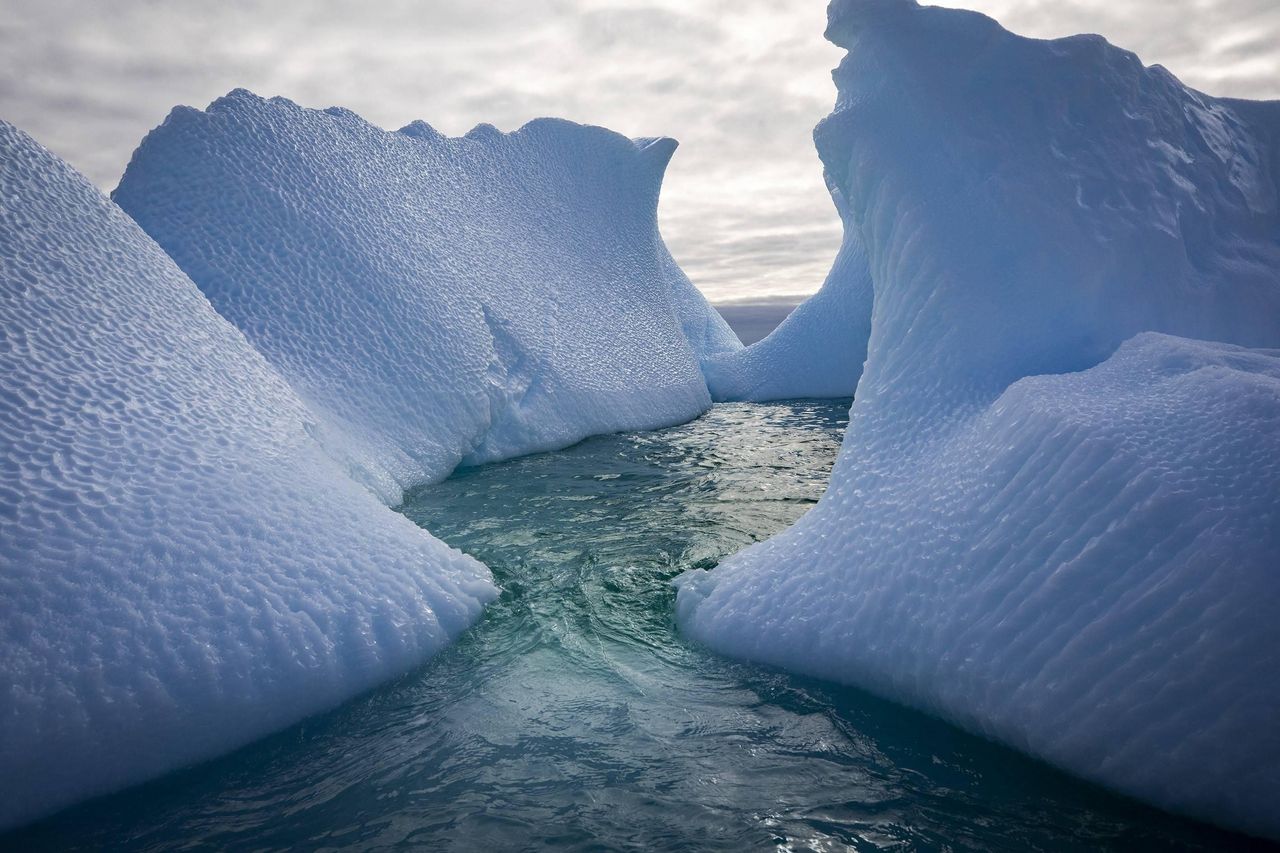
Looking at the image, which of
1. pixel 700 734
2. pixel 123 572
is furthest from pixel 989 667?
pixel 123 572

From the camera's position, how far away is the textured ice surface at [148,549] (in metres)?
1.90

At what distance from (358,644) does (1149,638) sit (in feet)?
6.60

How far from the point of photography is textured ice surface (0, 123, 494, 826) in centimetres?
190

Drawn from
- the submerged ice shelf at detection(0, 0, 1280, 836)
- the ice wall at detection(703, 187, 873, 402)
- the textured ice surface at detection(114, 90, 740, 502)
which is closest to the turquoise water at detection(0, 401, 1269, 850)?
the submerged ice shelf at detection(0, 0, 1280, 836)

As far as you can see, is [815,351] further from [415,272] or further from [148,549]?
[148,549]

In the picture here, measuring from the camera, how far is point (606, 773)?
193 cm

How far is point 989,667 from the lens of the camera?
1964mm

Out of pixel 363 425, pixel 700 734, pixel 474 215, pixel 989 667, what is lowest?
pixel 700 734

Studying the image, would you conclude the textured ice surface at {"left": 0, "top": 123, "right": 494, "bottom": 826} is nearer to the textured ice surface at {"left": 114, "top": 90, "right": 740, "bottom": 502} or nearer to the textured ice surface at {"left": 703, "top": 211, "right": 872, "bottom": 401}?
the textured ice surface at {"left": 114, "top": 90, "right": 740, "bottom": 502}

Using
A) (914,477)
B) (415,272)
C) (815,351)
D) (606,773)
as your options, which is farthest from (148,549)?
(815,351)

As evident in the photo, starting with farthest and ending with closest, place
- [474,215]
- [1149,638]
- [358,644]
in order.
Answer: [474,215] < [358,644] < [1149,638]

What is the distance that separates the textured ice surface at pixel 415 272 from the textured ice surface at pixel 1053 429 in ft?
9.10

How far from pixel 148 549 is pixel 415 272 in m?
3.73

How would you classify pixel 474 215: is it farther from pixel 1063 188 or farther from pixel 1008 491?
pixel 1008 491
